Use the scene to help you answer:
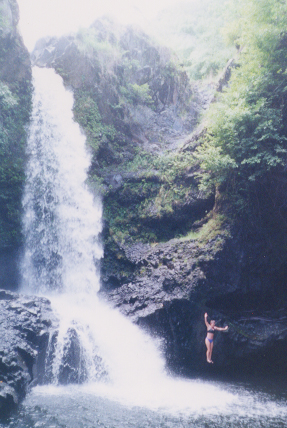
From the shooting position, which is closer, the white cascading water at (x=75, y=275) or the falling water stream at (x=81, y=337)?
the falling water stream at (x=81, y=337)

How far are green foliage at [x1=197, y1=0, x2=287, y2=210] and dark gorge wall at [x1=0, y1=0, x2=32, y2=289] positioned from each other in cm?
781

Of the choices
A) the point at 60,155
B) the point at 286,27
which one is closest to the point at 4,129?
the point at 60,155

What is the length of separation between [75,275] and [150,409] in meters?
6.30

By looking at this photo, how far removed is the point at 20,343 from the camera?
22.9ft

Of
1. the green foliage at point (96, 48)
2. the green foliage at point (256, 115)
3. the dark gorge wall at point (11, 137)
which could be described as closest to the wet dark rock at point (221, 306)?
the green foliage at point (256, 115)

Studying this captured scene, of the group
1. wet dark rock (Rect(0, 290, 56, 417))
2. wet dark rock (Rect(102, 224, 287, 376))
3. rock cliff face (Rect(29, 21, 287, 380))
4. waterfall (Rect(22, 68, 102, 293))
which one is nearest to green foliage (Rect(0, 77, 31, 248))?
waterfall (Rect(22, 68, 102, 293))

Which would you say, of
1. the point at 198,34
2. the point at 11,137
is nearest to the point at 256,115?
the point at 11,137

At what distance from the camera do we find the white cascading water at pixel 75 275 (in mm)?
7336

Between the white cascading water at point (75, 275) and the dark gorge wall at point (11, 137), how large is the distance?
39 cm

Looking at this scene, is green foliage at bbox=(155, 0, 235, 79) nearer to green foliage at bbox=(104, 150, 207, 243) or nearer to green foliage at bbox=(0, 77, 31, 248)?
green foliage at bbox=(104, 150, 207, 243)

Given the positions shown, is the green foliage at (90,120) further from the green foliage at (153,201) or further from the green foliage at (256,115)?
the green foliage at (256,115)

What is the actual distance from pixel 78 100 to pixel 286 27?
986 centimetres

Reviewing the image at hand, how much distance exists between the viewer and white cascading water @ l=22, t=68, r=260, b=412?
7.34m

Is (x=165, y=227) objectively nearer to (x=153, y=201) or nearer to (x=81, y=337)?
(x=153, y=201)
